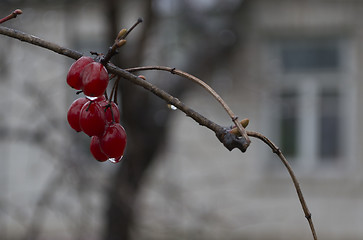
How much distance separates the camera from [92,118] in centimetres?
68

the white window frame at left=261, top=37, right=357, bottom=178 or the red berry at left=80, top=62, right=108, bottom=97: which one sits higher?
the white window frame at left=261, top=37, right=357, bottom=178

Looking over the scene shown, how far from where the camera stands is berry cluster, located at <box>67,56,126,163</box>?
25.5 inches

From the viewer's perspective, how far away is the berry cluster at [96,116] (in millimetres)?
646

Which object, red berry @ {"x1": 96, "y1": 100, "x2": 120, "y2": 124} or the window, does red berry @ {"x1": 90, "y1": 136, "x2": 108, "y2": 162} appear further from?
the window

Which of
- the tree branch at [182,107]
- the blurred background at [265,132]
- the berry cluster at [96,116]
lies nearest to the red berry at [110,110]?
the berry cluster at [96,116]

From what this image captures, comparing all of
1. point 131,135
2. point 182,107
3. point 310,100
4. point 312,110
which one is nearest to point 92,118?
point 182,107

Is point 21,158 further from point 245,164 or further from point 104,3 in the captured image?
point 104,3

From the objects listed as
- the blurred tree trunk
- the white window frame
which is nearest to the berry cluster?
the blurred tree trunk

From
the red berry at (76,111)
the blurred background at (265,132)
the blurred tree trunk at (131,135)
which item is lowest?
the red berry at (76,111)

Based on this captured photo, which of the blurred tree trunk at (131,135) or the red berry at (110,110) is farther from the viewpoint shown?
the blurred tree trunk at (131,135)

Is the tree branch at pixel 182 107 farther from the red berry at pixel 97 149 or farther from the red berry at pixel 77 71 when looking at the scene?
the red berry at pixel 97 149

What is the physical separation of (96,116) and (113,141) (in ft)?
0.12

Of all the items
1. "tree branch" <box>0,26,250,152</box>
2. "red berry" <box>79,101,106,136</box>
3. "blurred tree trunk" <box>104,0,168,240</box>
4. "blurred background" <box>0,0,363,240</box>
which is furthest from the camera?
"blurred background" <box>0,0,363,240</box>

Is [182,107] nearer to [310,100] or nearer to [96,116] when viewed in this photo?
[96,116]
